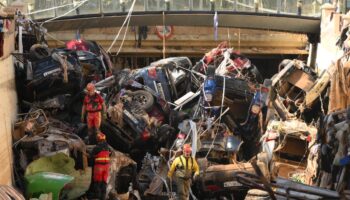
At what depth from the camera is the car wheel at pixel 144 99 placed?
1639 centimetres

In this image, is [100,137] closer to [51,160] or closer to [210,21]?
[51,160]

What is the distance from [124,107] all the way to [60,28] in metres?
7.88

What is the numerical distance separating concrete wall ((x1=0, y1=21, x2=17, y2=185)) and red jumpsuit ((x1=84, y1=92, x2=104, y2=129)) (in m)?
1.64

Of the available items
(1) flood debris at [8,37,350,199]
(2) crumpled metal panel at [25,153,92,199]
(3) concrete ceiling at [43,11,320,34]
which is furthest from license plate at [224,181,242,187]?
(3) concrete ceiling at [43,11,320,34]

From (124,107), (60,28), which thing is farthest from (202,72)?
(60,28)

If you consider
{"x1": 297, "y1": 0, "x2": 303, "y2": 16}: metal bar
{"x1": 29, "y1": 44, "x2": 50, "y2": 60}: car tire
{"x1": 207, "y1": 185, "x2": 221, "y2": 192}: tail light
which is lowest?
{"x1": 207, "y1": 185, "x2": 221, "y2": 192}: tail light

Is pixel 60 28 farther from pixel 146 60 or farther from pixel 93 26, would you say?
pixel 146 60

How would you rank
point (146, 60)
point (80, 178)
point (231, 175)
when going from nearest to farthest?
point (80, 178)
point (231, 175)
point (146, 60)

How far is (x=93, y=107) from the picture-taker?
1396 centimetres

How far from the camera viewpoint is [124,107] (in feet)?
51.8

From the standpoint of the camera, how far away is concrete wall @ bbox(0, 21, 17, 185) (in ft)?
35.7

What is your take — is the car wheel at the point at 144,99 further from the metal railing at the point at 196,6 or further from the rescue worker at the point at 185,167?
the metal railing at the point at 196,6

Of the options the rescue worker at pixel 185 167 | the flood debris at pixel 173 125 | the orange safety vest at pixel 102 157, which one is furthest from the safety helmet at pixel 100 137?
the rescue worker at pixel 185 167

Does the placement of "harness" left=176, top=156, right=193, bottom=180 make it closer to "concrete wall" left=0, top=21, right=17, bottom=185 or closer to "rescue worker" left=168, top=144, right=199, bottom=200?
"rescue worker" left=168, top=144, right=199, bottom=200
